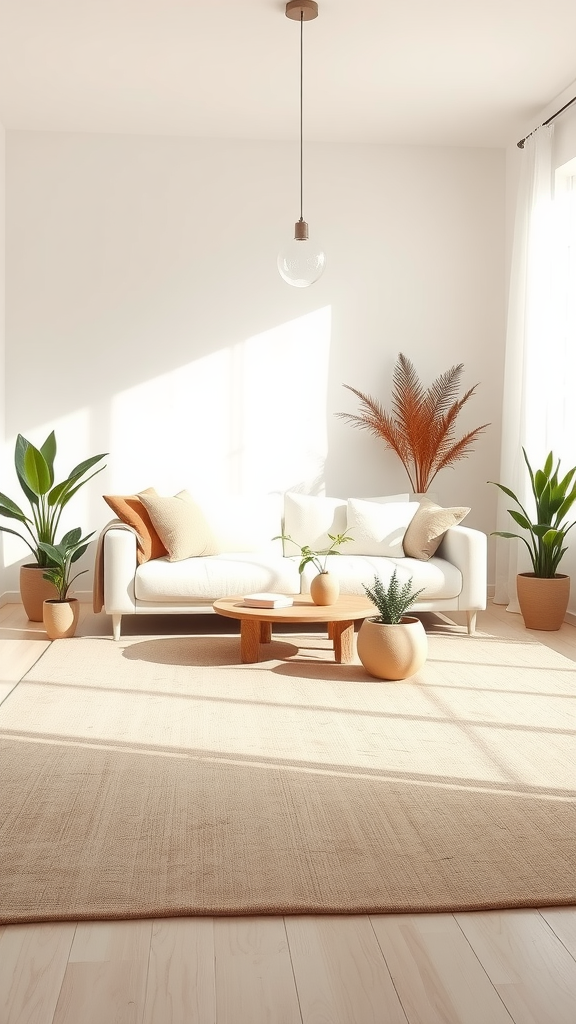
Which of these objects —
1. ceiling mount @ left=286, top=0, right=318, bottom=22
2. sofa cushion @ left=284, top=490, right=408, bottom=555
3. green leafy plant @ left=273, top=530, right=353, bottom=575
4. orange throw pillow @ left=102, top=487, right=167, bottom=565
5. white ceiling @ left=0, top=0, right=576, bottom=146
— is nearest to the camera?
ceiling mount @ left=286, top=0, right=318, bottom=22

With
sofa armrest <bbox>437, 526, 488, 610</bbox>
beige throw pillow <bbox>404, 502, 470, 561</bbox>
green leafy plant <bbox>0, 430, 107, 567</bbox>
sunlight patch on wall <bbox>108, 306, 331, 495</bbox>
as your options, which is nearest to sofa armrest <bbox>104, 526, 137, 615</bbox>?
green leafy plant <bbox>0, 430, 107, 567</bbox>

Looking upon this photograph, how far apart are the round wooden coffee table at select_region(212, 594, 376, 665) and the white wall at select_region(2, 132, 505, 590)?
73.1 inches

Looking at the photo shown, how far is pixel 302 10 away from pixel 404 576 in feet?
9.31

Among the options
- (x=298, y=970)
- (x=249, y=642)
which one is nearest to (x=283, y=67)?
(x=249, y=642)

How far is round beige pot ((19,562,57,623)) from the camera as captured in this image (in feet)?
17.7

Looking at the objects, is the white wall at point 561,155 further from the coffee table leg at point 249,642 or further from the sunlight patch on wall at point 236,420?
the coffee table leg at point 249,642

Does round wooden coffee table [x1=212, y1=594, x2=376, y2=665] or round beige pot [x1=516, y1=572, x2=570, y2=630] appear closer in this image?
round wooden coffee table [x1=212, y1=594, x2=376, y2=665]

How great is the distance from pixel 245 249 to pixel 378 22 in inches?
79.1

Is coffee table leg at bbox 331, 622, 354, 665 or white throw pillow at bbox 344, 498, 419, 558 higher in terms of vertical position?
white throw pillow at bbox 344, 498, 419, 558

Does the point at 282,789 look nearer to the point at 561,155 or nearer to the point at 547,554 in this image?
the point at 547,554

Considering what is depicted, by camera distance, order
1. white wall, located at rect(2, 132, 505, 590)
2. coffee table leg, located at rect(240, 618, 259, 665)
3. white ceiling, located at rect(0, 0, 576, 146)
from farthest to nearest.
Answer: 1. white wall, located at rect(2, 132, 505, 590)
2. coffee table leg, located at rect(240, 618, 259, 665)
3. white ceiling, located at rect(0, 0, 576, 146)

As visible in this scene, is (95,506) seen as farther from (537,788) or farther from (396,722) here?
(537,788)

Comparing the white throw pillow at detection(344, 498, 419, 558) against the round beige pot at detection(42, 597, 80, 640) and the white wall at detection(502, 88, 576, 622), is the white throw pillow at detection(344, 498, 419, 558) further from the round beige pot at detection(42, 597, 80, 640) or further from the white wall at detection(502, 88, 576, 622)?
the round beige pot at detection(42, 597, 80, 640)

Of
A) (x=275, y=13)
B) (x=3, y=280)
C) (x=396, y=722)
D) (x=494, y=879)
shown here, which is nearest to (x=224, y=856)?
(x=494, y=879)
